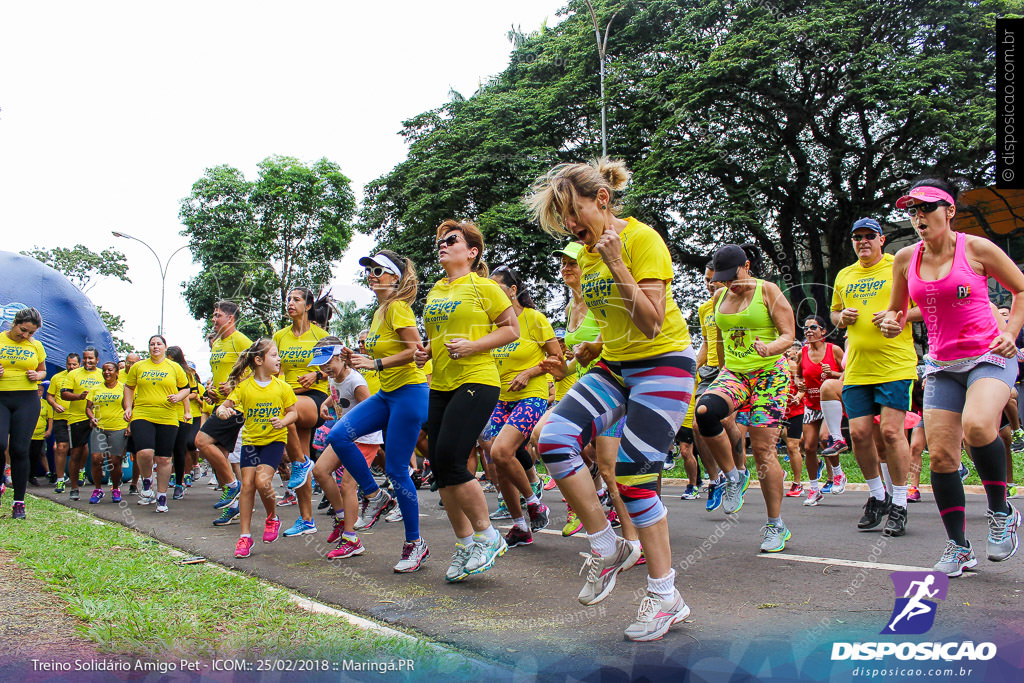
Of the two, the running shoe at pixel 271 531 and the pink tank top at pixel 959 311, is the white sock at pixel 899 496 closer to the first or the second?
the pink tank top at pixel 959 311

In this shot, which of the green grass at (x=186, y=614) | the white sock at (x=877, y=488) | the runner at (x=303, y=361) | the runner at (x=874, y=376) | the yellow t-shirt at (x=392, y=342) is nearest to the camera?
the green grass at (x=186, y=614)

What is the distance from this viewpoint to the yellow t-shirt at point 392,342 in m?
5.13

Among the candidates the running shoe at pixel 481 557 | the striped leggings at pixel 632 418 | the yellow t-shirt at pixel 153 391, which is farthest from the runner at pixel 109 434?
the striped leggings at pixel 632 418

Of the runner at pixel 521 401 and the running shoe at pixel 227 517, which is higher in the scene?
the runner at pixel 521 401

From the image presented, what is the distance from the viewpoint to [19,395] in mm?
7633

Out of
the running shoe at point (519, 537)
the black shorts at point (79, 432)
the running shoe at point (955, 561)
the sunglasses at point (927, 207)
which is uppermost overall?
the sunglasses at point (927, 207)

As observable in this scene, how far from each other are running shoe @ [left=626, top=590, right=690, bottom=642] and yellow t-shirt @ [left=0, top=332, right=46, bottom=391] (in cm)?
682

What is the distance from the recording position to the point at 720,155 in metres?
19.0

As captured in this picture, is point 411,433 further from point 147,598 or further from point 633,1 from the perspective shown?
point 633,1

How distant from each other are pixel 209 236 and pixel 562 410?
4315 centimetres

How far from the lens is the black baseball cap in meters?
5.41

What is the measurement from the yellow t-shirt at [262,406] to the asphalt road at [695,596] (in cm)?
83

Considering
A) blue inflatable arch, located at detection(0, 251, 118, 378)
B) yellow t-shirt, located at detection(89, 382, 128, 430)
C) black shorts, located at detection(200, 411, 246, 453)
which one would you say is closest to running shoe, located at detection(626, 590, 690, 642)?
black shorts, located at detection(200, 411, 246, 453)

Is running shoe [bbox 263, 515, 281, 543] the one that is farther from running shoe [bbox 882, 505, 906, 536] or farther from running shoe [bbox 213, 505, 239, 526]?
running shoe [bbox 882, 505, 906, 536]
